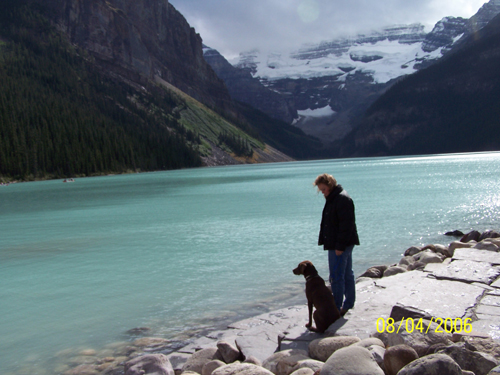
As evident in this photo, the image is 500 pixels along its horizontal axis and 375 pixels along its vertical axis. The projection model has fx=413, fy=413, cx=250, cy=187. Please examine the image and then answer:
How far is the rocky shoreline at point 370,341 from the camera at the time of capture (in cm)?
543

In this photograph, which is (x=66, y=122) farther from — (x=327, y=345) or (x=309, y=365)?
(x=309, y=365)

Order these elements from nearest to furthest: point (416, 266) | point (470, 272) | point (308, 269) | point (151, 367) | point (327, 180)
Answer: point (151, 367) → point (308, 269) → point (327, 180) → point (470, 272) → point (416, 266)

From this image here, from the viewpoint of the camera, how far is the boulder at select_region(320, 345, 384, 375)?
5.12 metres

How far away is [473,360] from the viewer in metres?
5.34

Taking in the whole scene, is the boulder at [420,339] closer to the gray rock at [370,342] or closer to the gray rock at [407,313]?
the gray rock at [370,342]

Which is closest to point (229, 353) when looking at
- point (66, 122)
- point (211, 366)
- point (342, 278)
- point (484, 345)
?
point (211, 366)

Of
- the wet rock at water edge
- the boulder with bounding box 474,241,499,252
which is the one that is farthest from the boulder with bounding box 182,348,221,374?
the boulder with bounding box 474,241,499,252

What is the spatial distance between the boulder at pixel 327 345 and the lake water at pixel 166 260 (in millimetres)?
3914

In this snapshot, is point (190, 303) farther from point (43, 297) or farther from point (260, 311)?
point (43, 297)

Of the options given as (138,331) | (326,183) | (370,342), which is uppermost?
(326,183)

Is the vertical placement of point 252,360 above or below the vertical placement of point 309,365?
below

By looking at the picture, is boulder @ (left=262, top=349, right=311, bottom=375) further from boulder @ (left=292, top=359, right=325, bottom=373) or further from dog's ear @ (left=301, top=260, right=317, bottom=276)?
dog's ear @ (left=301, top=260, right=317, bottom=276)

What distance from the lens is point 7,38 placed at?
189 m

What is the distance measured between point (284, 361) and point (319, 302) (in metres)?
1.58
